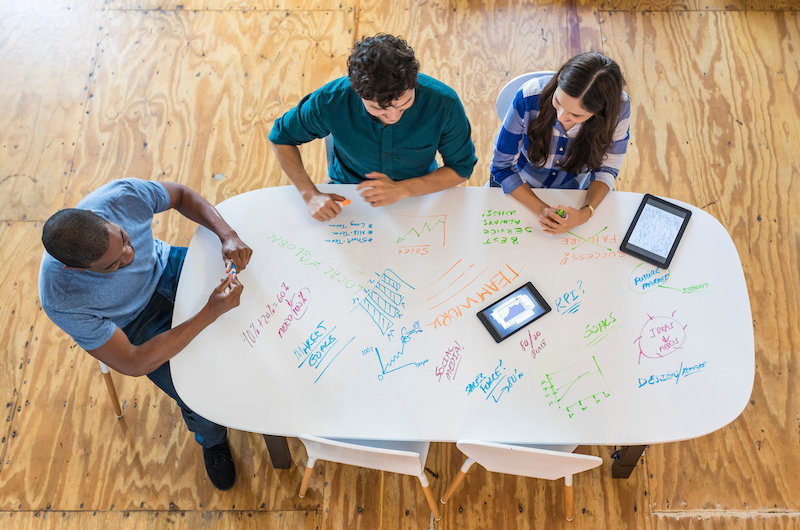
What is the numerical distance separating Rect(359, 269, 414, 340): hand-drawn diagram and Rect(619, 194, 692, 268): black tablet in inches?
27.8

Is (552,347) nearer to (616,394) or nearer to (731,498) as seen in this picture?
(616,394)

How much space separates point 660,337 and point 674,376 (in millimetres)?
114

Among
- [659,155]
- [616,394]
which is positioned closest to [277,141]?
[616,394]

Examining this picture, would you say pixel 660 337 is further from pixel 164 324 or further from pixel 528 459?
pixel 164 324

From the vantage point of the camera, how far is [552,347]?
1517 millimetres

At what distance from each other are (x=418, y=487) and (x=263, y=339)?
37.0 inches

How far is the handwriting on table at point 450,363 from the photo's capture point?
1.49 m

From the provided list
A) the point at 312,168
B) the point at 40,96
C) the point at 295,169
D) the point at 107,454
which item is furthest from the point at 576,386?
the point at 40,96

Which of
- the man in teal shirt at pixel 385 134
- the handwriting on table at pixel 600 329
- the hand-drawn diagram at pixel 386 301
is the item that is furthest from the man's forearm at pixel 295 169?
the handwriting on table at pixel 600 329

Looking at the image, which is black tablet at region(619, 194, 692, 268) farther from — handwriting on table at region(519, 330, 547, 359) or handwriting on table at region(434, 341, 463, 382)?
handwriting on table at region(434, 341, 463, 382)

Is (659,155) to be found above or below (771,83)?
below

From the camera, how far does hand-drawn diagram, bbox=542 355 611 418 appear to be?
4.77ft

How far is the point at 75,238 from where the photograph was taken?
4.43 ft

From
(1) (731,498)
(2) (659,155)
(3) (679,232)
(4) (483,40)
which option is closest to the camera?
(3) (679,232)
